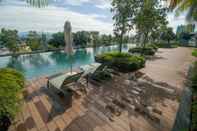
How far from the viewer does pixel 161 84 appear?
566cm

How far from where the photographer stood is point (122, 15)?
398 inches

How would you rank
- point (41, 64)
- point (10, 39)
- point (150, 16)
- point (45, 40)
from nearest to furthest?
point (150, 16), point (41, 64), point (10, 39), point (45, 40)

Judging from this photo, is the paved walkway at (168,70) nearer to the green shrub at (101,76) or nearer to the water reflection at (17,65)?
the green shrub at (101,76)

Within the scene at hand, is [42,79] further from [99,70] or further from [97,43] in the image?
[97,43]

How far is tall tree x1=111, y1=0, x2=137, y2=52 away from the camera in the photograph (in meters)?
9.84

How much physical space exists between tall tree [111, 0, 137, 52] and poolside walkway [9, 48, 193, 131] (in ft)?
20.9

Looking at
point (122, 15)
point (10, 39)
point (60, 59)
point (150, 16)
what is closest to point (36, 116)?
point (122, 15)

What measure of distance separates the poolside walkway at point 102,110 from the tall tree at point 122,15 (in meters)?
6.36

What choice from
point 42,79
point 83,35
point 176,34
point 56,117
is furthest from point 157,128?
point 176,34

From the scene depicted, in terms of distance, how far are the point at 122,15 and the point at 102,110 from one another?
8288 millimetres

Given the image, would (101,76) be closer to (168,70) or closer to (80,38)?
(168,70)

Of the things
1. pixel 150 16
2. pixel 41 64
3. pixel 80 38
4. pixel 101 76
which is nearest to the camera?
pixel 101 76

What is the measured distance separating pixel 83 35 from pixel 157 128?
1451 inches

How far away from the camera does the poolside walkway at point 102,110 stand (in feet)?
10.0
